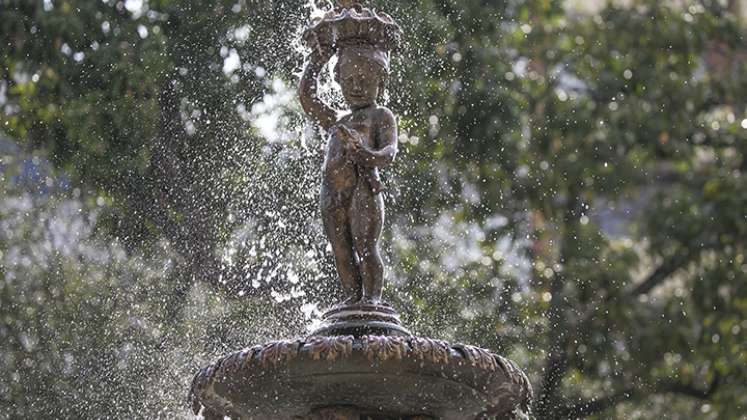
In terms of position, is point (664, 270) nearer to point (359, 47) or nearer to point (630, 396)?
point (630, 396)

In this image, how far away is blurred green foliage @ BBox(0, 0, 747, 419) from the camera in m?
11.6

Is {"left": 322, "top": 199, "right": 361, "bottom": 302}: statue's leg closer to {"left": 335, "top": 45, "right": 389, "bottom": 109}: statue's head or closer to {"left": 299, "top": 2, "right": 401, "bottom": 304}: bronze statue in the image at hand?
{"left": 299, "top": 2, "right": 401, "bottom": 304}: bronze statue

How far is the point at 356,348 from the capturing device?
208 inches

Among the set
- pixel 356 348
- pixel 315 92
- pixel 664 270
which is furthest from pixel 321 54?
pixel 664 270

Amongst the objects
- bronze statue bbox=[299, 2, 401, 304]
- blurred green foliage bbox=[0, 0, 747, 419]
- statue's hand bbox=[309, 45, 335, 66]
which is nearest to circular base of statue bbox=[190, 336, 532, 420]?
bronze statue bbox=[299, 2, 401, 304]

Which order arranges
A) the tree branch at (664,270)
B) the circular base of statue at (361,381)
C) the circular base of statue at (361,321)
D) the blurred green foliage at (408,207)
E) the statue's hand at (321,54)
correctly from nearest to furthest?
the circular base of statue at (361,381) < the circular base of statue at (361,321) < the statue's hand at (321,54) < the blurred green foliage at (408,207) < the tree branch at (664,270)

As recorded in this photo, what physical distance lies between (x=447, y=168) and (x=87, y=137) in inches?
128

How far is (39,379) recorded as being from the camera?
37.9ft

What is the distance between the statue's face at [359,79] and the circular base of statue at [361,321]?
3.15ft

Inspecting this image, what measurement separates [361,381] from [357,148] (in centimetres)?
116

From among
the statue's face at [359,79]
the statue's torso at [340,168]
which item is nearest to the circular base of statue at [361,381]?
the statue's torso at [340,168]

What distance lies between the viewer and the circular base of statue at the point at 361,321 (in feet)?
19.1

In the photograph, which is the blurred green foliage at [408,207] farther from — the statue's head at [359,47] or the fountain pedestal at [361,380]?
the fountain pedestal at [361,380]

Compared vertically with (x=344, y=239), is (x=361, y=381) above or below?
below
